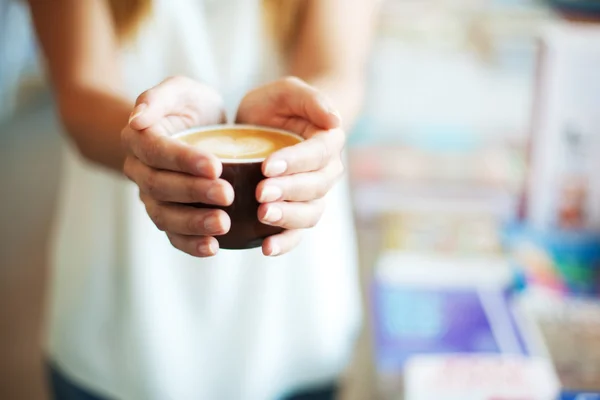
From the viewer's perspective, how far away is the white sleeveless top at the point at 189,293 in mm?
631

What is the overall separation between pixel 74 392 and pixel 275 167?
572mm

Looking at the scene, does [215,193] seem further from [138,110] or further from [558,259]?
[558,259]

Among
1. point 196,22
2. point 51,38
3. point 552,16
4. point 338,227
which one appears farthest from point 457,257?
point 51,38

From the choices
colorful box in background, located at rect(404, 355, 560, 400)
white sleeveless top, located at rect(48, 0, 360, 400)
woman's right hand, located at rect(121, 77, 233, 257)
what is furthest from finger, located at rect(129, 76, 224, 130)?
colorful box in background, located at rect(404, 355, 560, 400)

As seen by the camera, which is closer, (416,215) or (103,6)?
(103,6)

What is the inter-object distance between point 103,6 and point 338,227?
37 cm

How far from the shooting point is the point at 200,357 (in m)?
0.68

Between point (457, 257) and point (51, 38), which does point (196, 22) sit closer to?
point (51, 38)

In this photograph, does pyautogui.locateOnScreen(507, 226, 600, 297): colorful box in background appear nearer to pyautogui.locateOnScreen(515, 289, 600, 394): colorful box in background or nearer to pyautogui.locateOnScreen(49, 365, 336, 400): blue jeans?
pyautogui.locateOnScreen(515, 289, 600, 394): colorful box in background

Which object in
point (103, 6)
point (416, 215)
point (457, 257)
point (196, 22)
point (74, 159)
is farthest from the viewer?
point (416, 215)

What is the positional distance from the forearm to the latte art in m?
0.07

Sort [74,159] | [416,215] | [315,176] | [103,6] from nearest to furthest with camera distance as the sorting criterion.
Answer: [315,176] < [103,6] < [74,159] < [416,215]

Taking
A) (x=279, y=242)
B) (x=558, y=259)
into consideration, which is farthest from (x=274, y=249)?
(x=558, y=259)

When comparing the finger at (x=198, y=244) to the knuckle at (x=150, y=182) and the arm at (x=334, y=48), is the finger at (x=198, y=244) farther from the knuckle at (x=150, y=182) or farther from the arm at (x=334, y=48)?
the arm at (x=334, y=48)
